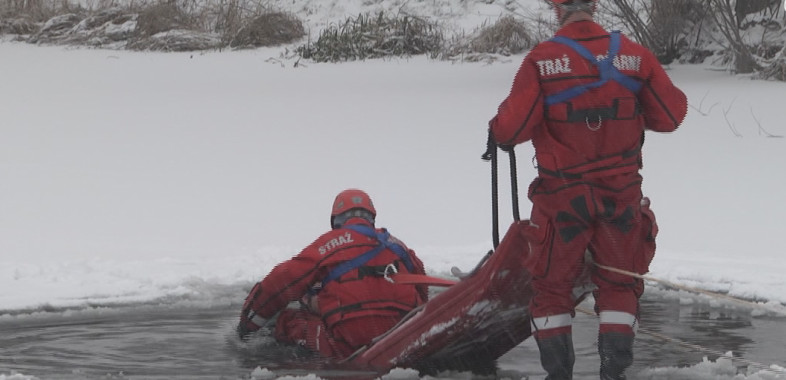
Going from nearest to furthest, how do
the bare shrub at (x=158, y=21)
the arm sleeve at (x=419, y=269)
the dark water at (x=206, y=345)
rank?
1. the dark water at (x=206, y=345)
2. the arm sleeve at (x=419, y=269)
3. the bare shrub at (x=158, y=21)

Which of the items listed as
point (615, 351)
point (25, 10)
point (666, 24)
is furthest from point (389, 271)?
point (25, 10)

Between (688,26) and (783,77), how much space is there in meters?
1.68

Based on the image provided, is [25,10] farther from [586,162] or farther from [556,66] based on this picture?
[586,162]

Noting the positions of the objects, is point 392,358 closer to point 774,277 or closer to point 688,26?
point 774,277

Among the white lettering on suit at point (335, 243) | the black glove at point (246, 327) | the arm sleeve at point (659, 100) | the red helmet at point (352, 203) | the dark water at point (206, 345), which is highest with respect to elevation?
the arm sleeve at point (659, 100)

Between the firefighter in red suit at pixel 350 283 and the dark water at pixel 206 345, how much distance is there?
20 cm

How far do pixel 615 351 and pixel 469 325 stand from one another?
0.72 metres

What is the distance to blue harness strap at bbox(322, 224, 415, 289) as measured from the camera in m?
5.70

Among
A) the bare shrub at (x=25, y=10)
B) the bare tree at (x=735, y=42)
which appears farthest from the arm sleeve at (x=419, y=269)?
the bare shrub at (x=25, y=10)

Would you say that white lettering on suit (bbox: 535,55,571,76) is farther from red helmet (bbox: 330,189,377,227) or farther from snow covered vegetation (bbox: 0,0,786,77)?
snow covered vegetation (bbox: 0,0,786,77)

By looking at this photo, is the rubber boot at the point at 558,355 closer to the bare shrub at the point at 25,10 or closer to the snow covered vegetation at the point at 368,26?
the snow covered vegetation at the point at 368,26

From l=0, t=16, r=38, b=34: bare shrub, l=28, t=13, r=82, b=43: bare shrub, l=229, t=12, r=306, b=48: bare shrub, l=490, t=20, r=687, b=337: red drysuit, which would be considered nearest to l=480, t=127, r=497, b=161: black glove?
l=490, t=20, r=687, b=337: red drysuit

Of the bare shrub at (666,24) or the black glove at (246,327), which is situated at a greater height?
the bare shrub at (666,24)

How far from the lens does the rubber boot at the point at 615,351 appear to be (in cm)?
475
